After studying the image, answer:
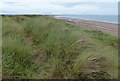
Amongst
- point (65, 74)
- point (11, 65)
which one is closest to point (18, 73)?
point (11, 65)

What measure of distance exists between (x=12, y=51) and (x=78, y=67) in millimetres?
1485

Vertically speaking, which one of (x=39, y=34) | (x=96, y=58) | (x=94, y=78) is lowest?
(x=94, y=78)

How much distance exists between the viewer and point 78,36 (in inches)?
155

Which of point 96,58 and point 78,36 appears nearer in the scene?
point 96,58

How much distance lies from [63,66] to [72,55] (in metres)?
0.44

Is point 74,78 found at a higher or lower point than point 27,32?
lower

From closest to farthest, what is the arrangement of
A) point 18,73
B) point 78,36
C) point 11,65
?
point 18,73 < point 11,65 < point 78,36

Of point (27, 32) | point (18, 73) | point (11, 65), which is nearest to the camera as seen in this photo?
point (18, 73)

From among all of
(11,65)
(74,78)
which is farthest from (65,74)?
(11,65)

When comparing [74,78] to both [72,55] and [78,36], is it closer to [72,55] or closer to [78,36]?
[72,55]

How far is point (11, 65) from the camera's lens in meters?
2.56

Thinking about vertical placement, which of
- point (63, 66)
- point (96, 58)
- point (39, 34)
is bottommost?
point (63, 66)

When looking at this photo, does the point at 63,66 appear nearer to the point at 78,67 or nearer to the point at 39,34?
the point at 78,67

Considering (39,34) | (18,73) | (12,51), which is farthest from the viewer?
(39,34)
